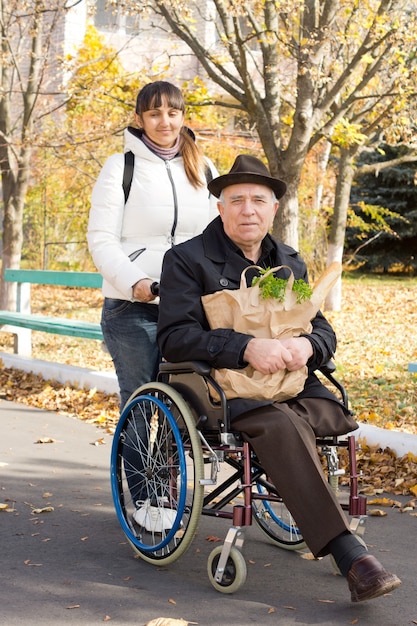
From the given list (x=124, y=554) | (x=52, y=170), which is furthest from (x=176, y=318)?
(x=52, y=170)

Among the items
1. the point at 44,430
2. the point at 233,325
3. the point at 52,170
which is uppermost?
the point at 52,170

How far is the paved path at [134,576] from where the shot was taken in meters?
3.80

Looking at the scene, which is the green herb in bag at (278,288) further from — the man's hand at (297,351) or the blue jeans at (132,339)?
the blue jeans at (132,339)

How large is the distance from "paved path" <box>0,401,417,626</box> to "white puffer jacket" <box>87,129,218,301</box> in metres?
1.18

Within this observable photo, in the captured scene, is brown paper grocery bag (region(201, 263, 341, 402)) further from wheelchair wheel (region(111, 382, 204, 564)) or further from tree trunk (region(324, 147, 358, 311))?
tree trunk (region(324, 147, 358, 311))

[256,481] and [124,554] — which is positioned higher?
[256,481]

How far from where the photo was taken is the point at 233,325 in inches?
168

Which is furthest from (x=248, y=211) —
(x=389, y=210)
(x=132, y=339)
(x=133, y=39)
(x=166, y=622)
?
(x=133, y=39)

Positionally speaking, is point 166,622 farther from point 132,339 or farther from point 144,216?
point 144,216

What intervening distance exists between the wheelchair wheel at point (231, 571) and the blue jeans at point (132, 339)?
118 centimetres

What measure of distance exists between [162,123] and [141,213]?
0.43 meters

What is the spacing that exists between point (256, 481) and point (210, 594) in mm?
520

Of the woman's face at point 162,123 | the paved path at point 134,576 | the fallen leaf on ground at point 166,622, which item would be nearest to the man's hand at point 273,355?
the paved path at point 134,576

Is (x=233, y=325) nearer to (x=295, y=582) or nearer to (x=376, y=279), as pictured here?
(x=295, y=582)
